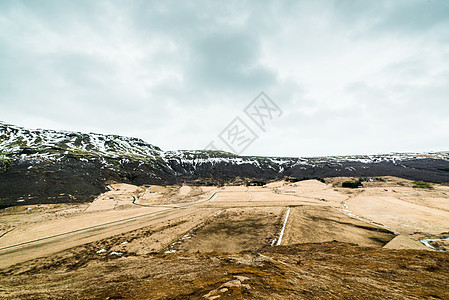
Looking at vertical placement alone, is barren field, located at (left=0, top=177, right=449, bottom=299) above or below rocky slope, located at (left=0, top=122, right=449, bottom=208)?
below

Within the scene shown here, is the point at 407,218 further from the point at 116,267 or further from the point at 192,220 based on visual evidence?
the point at 116,267

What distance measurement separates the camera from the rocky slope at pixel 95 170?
148 feet

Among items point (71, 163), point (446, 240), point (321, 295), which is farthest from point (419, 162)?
point (71, 163)

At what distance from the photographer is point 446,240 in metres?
18.6

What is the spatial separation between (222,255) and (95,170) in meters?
78.2

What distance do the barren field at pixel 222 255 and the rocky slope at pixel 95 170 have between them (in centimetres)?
1236

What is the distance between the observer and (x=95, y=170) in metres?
69.6

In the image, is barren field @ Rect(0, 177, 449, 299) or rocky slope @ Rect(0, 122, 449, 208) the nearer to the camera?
barren field @ Rect(0, 177, 449, 299)

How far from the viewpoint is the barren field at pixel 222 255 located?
22.1 feet

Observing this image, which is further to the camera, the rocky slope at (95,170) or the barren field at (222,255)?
the rocky slope at (95,170)

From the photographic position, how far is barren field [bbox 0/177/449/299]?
6727 mm

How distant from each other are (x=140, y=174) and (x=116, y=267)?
78653mm

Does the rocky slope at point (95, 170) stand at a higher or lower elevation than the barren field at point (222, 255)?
higher

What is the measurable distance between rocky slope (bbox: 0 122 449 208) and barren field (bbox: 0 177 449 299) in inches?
486
